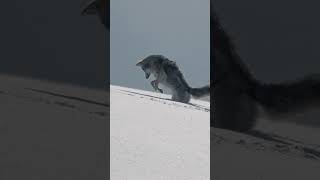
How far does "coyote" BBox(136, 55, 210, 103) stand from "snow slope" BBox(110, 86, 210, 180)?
74 mm

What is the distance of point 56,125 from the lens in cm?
378

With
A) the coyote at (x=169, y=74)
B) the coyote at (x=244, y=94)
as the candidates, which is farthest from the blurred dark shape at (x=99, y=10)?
the coyote at (x=244, y=94)

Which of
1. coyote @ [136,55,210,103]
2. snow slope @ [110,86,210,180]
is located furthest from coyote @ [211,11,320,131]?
coyote @ [136,55,210,103]

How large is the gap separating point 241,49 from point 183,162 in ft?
3.42

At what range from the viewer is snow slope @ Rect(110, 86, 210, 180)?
3367 millimetres

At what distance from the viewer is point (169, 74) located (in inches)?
144

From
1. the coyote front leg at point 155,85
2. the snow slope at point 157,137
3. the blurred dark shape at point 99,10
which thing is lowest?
the snow slope at point 157,137

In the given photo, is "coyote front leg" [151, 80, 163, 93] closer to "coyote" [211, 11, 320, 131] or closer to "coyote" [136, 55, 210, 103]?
"coyote" [136, 55, 210, 103]

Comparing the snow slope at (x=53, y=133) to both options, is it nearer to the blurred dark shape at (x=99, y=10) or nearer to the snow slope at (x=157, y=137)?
the snow slope at (x=157, y=137)

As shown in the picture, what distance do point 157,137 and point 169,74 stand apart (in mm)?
545

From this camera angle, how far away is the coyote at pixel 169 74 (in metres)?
3.60

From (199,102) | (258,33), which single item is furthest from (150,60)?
(258,33)

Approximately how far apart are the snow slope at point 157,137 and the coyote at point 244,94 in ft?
1.04

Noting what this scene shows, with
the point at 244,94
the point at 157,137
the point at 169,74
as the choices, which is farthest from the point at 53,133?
the point at 244,94
